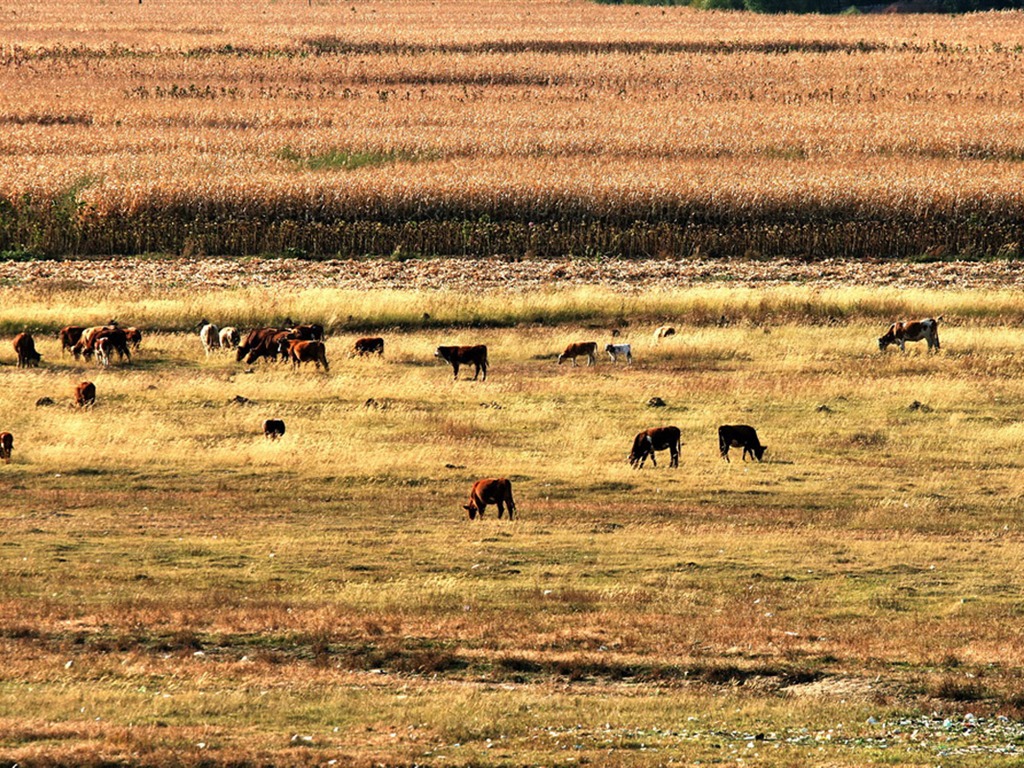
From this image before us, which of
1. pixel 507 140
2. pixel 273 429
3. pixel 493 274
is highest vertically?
pixel 507 140

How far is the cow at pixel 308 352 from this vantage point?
3750 cm

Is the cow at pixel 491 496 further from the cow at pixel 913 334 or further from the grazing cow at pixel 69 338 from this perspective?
the cow at pixel 913 334

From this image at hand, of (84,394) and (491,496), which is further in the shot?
(84,394)

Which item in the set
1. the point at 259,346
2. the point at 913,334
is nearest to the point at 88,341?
the point at 259,346

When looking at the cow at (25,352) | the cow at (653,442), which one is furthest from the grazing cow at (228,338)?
the cow at (653,442)

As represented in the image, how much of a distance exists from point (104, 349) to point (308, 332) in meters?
5.27

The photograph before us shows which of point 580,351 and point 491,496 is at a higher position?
point 580,351

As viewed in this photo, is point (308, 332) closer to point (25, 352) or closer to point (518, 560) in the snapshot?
point (25, 352)

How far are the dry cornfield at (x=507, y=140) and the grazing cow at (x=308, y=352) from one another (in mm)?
18683

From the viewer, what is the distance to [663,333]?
41.9 m

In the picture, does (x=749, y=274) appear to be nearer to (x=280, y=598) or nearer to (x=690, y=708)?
(x=280, y=598)

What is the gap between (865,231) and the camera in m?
56.7

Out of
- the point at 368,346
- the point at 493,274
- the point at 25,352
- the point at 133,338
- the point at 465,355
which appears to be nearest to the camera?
the point at 465,355

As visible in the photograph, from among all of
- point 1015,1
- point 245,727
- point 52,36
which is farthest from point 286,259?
point 1015,1
